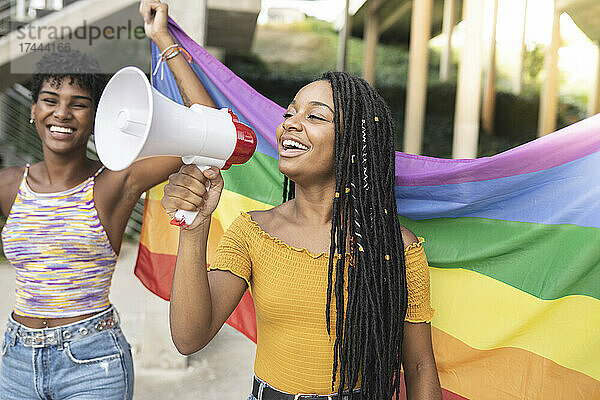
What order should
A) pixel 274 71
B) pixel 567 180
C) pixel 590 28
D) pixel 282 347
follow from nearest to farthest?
pixel 282 347
pixel 567 180
pixel 590 28
pixel 274 71

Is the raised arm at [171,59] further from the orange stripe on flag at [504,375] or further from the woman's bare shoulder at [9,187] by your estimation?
the orange stripe on flag at [504,375]

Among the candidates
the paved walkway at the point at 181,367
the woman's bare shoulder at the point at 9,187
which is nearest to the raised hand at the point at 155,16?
the woman's bare shoulder at the point at 9,187

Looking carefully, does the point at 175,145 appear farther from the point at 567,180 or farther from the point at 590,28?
the point at 590,28

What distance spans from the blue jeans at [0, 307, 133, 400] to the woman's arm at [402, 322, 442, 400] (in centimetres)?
101

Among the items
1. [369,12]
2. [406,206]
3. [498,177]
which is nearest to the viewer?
[498,177]

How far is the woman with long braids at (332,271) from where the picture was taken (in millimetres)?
1738

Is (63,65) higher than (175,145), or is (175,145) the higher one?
(63,65)

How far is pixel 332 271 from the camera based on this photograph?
1.76 meters

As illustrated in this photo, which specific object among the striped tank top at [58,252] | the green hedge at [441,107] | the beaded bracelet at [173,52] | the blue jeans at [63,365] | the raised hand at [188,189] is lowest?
the blue jeans at [63,365]

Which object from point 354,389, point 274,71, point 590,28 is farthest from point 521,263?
point 274,71

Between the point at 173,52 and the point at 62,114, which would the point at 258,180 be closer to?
the point at 173,52

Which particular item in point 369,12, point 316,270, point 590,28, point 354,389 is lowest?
point 354,389

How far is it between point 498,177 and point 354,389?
795mm

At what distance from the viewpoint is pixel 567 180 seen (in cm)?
188
